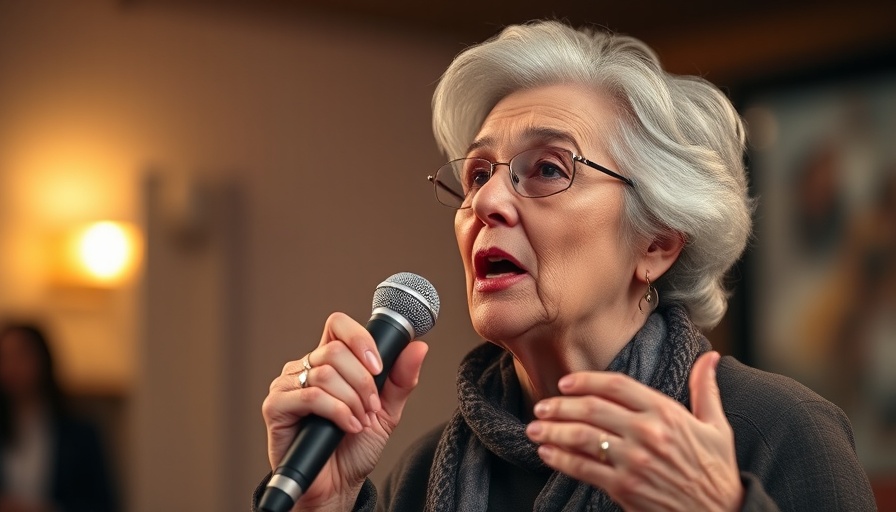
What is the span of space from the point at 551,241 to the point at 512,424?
1.00 ft

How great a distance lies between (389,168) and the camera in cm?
581

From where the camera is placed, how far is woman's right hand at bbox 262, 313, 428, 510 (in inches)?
55.2

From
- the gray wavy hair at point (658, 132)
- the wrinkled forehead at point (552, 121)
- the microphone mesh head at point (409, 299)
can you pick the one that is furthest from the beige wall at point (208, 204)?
the microphone mesh head at point (409, 299)

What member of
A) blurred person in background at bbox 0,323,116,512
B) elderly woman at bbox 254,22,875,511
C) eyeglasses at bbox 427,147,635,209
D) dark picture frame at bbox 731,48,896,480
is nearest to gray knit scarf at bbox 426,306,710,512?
elderly woman at bbox 254,22,875,511

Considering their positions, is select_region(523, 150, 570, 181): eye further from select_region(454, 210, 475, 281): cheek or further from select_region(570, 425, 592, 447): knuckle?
select_region(570, 425, 592, 447): knuckle

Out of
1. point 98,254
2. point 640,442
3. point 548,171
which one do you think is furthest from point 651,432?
point 98,254

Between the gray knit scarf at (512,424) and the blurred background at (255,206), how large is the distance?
10.5 ft

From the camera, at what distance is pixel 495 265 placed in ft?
5.71

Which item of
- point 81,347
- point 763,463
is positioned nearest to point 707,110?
point 763,463

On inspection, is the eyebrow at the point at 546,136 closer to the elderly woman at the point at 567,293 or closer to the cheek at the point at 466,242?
the elderly woman at the point at 567,293

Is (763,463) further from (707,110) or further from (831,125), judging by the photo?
(831,125)

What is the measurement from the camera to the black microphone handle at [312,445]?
1.28 metres

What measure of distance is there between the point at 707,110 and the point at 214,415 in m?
3.80

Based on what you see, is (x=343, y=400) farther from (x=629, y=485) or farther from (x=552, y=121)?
(x=552, y=121)
